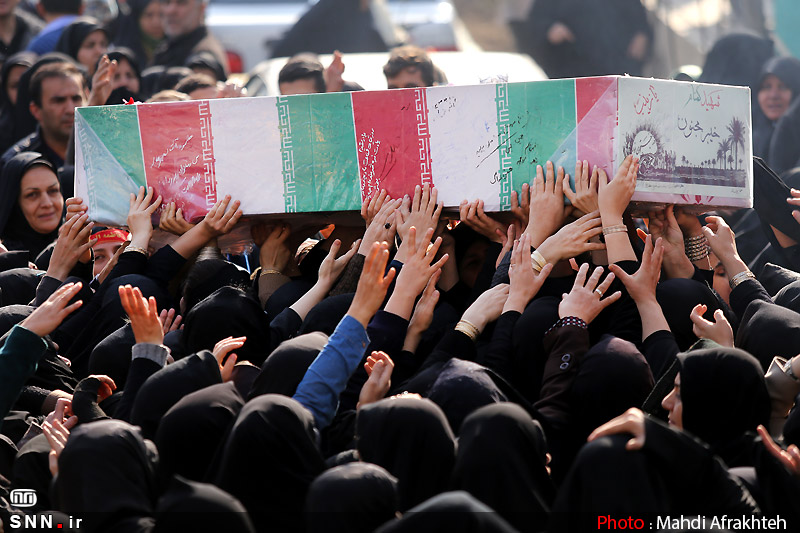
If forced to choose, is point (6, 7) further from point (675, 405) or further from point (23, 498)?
point (675, 405)

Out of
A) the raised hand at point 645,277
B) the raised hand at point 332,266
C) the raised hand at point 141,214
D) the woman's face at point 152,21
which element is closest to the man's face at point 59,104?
the raised hand at point 141,214

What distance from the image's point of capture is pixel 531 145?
15.0 ft

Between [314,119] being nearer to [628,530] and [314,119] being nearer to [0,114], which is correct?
[628,530]

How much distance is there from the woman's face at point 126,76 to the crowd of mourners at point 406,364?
1.63 meters

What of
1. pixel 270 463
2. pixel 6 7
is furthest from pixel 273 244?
pixel 6 7

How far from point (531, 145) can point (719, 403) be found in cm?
168

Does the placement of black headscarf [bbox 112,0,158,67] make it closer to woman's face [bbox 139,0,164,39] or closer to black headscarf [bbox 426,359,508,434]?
woman's face [bbox 139,0,164,39]

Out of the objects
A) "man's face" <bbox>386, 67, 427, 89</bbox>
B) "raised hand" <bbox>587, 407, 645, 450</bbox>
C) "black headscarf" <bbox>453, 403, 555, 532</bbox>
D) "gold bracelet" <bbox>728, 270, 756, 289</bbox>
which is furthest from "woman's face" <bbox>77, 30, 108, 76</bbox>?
"raised hand" <bbox>587, 407, 645, 450</bbox>

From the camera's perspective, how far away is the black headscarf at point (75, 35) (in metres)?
8.83

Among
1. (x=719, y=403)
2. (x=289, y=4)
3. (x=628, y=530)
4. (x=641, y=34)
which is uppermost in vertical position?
(x=289, y=4)

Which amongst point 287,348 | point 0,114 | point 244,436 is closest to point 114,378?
point 287,348

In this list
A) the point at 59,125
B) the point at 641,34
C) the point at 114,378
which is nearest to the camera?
the point at 114,378

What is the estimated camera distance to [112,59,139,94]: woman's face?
776 centimetres

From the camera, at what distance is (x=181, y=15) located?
8992 millimetres
